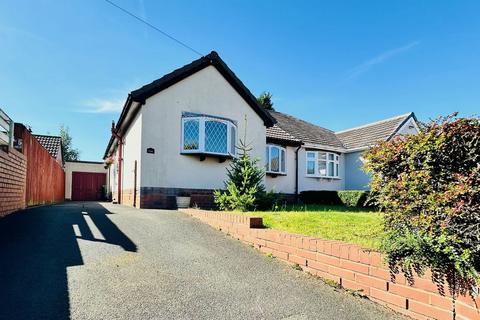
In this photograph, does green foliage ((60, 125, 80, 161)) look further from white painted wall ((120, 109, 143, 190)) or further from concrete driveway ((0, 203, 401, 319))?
concrete driveway ((0, 203, 401, 319))

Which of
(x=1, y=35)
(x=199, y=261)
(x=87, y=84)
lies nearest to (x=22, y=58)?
(x=1, y=35)

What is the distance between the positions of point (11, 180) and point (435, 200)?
30.5ft

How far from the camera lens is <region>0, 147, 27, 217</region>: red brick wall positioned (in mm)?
7172

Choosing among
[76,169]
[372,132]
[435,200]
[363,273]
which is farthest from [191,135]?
[76,169]

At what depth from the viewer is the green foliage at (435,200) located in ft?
8.87

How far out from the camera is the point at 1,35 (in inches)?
393

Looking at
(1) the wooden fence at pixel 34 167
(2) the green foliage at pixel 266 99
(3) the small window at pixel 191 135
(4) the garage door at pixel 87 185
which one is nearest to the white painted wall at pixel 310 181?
(3) the small window at pixel 191 135

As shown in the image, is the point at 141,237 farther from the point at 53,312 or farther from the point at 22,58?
the point at 22,58

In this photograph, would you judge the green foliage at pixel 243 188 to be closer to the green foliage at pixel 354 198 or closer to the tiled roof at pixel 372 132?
the green foliage at pixel 354 198

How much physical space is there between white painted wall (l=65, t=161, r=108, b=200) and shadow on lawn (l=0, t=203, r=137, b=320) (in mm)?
20418

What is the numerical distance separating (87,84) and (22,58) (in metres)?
3.16

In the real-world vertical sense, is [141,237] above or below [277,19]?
below

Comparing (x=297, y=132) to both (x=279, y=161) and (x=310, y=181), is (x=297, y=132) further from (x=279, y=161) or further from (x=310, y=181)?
(x=279, y=161)

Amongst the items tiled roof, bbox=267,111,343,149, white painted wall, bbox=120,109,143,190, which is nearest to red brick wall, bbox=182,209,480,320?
white painted wall, bbox=120,109,143,190
